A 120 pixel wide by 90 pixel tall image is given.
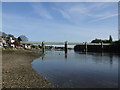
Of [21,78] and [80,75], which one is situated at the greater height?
[21,78]

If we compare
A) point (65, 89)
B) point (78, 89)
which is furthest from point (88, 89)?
point (65, 89)

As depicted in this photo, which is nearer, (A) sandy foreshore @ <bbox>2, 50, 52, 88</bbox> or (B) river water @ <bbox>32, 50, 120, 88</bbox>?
(A) sandy foreshore @ <bbox>2, 50, 52, 88</bbox>

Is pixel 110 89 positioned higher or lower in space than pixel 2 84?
lower

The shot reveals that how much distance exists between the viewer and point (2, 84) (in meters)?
13.6

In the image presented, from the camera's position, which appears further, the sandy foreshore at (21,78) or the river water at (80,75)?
the river water at (80,75)

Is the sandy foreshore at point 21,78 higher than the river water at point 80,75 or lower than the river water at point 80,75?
higher

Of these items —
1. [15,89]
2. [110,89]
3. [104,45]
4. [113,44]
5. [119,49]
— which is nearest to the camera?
[15,89]

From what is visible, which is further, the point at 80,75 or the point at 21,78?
the point at 80,75

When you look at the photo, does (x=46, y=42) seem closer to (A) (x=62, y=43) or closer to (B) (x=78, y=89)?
(A) (x=62, y=43)

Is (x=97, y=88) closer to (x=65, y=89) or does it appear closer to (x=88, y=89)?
(x=88, y=89)

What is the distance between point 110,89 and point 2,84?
11885 millimetres

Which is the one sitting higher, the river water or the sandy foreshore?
the sandy foreshore

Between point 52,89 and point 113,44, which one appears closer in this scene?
point 52,89

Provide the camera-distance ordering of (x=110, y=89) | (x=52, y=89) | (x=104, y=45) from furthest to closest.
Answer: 1. (x=104, y=45)
2. (x=110, y=89)
3. (x=52, y=89)
